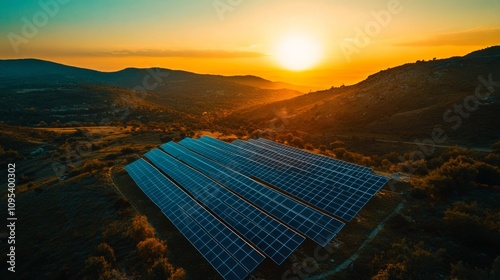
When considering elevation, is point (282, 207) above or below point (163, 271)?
above

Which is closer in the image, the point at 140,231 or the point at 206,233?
the point at 206,233

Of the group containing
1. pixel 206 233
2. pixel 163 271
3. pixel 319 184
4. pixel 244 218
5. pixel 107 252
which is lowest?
pixel 107 252

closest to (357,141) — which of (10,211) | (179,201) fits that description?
(179,201)

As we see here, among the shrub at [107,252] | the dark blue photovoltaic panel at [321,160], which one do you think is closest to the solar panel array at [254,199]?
the dark blue photovoltaic panel at [321,160]

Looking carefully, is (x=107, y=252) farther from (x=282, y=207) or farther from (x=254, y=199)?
(x=282, y=207)

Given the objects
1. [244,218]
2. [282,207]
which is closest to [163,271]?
[244,218]

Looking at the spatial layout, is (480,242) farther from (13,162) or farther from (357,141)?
(13,162)

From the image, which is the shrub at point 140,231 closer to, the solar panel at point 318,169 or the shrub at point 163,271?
the shrub at point 163,271
